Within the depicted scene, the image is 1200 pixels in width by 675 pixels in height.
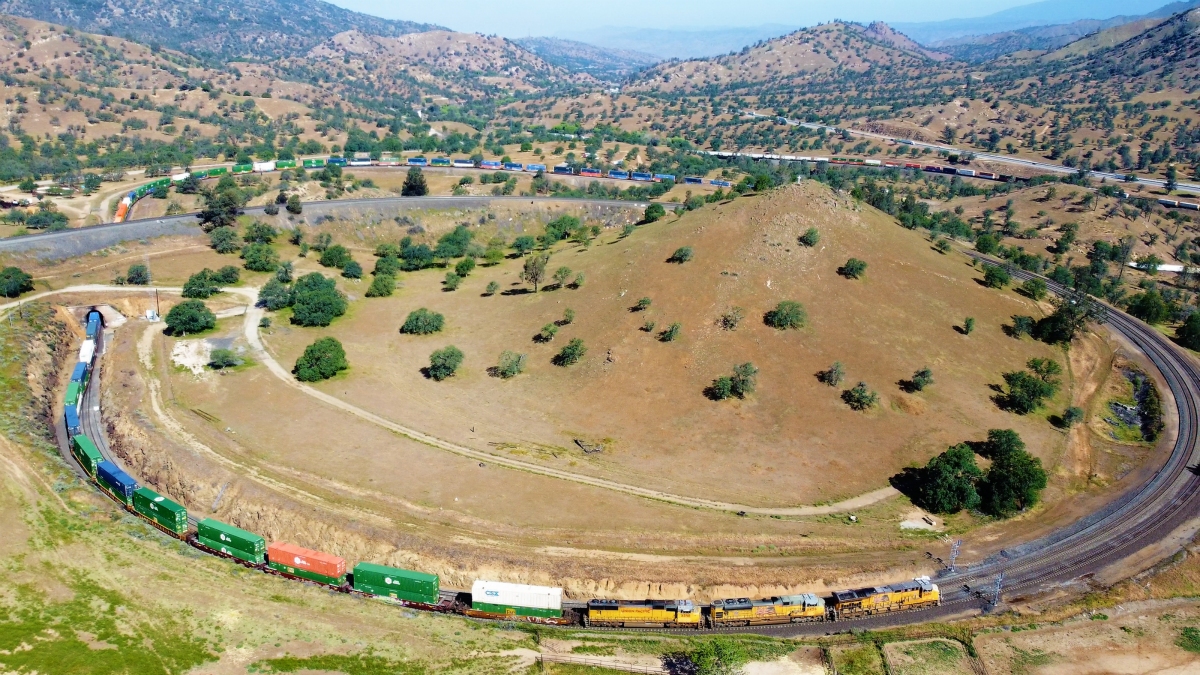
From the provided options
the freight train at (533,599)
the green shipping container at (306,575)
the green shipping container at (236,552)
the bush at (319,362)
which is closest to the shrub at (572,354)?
the bush at (319,362)

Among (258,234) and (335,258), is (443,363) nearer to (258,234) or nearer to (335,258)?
(335,258)

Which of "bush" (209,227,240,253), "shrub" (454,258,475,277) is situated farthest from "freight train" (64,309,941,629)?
"bush" (209,227,240,253)

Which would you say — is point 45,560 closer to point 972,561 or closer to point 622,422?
point 622,422

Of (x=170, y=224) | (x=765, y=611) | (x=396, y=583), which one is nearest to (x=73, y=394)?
(x=396, y=583)

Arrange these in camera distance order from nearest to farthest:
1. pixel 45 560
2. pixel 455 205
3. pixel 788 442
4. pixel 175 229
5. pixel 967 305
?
pixel 45 560 < pixel 788 442 < pixel 967 305 < pixel 175 229 < pixel 455 205

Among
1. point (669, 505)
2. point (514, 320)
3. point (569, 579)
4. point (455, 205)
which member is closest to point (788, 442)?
point (669, 505)

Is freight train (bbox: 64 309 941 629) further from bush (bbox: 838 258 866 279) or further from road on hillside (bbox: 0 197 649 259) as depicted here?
road on hillside (bbox: 0 197 649 259)
